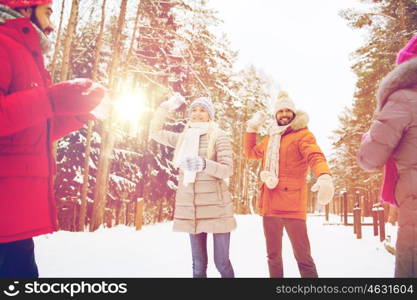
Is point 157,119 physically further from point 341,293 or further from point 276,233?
point 341,293

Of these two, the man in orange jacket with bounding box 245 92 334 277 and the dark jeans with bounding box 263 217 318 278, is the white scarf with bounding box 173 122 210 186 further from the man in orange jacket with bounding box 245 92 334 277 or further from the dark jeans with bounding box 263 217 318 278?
the dark jeans with bounding box 263 217 318 278

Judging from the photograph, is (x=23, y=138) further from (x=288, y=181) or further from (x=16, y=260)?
(x=288, y=181)

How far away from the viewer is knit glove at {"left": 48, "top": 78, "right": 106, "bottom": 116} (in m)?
2.21

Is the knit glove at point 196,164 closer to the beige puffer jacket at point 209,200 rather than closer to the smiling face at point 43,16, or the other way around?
the beige puffer jacket at point 209,200

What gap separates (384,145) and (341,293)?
1.31m

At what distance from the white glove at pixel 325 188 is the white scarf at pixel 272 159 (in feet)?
1.85

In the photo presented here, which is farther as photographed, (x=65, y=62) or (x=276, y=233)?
(x=65, y=62)

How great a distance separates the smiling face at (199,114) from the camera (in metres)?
4.15

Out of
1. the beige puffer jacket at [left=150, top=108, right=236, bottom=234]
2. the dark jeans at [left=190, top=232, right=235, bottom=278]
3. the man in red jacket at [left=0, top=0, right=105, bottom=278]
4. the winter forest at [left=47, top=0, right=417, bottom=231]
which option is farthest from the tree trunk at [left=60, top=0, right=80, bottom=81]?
the man in red jacket at [left=0, top=0, right=105, bottom=278]

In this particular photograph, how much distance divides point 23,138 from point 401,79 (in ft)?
8.66

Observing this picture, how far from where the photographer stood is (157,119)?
4.13 meters

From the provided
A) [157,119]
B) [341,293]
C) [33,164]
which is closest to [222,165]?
[157,119]

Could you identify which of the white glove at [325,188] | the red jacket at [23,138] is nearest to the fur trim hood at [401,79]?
the white glove at [325,188]

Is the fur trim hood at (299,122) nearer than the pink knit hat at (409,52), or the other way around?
the pink knit hat at (409,52)
